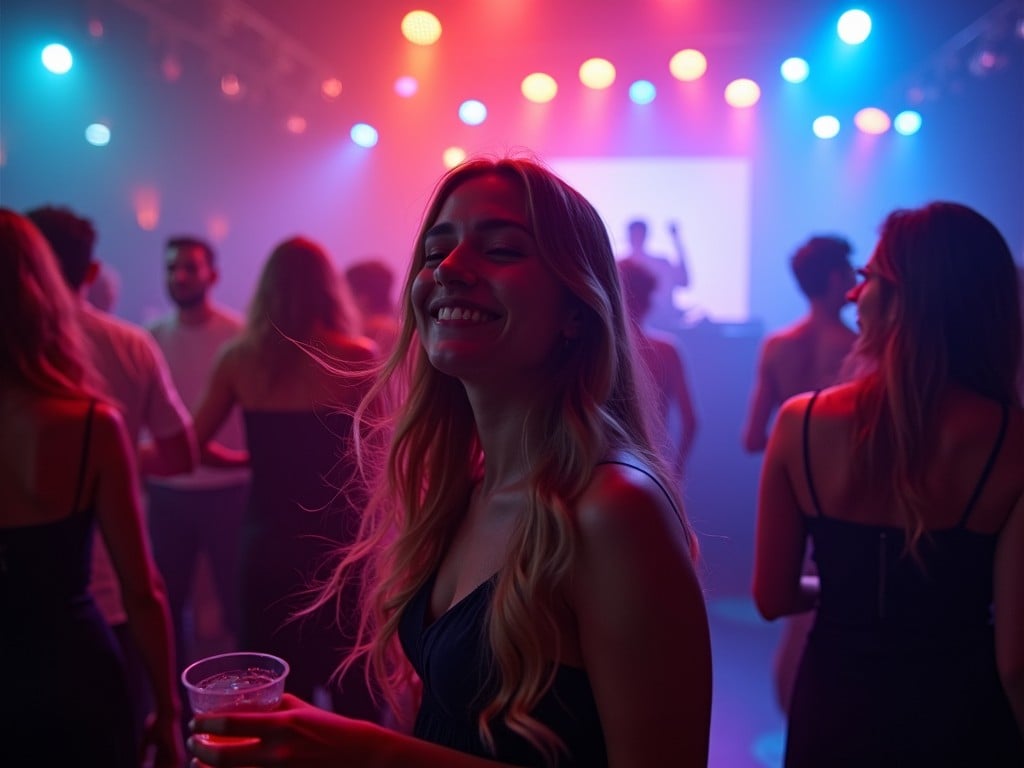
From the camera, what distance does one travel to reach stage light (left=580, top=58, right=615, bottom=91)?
609 cm

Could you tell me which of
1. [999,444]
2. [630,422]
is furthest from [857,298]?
[630,422]

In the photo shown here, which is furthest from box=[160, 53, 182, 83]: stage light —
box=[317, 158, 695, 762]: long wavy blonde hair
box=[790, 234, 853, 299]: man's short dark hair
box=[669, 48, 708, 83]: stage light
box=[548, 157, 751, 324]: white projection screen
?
box=[317, 158, 695, 762]: long wavy blonde hair

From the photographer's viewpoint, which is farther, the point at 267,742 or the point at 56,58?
the point at 56,58

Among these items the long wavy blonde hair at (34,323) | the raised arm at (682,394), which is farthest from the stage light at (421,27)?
the long wavy blonde hair at (34,323)

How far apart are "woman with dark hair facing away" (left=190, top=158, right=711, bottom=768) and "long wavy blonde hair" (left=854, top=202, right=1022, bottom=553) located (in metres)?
0.64

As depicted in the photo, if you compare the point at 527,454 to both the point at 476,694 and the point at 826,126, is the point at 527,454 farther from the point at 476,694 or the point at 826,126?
the point at 826,126

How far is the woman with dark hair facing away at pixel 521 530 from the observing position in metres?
0.86

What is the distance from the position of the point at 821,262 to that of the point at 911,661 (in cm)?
193

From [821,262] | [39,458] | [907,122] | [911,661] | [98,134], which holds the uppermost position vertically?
[907,122]

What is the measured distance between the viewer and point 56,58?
5332 mm

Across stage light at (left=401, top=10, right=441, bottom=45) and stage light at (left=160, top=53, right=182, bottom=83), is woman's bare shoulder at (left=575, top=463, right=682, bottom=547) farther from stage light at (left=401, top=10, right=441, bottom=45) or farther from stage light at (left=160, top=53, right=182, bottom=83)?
stage light at (left=160, top=53, right=182, bottom=83)

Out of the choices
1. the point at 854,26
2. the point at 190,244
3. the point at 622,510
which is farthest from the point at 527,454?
the point at 854,26

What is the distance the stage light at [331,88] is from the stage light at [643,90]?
2375 millimetres

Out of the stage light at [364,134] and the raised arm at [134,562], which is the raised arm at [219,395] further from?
the stage light at [364,134]
